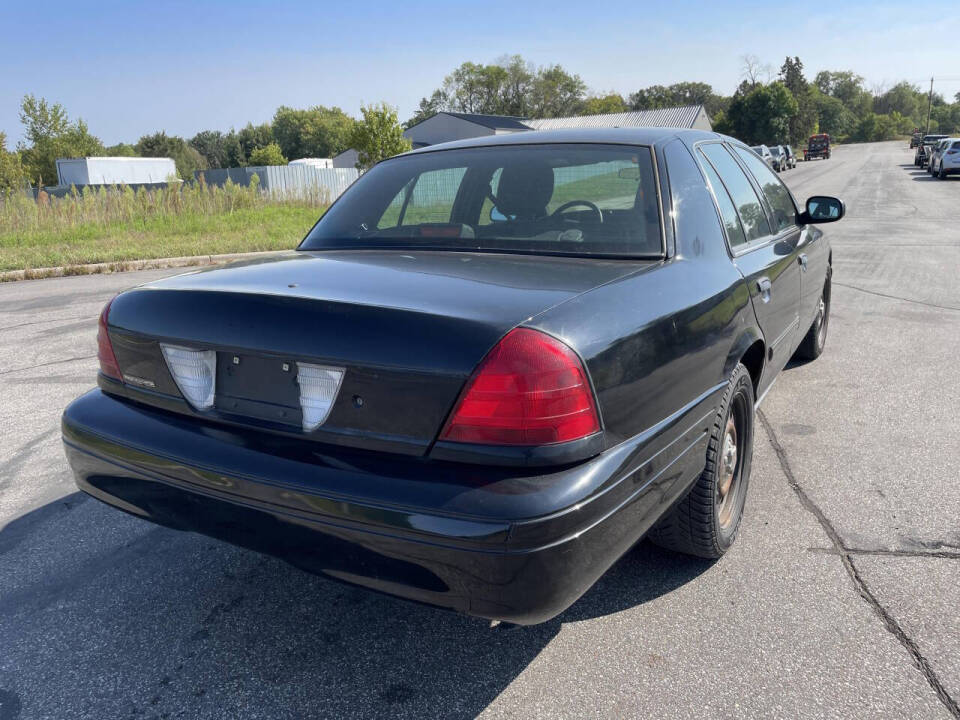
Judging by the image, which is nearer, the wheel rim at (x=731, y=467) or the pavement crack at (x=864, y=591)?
the pavement crack at (x=864, y=591)

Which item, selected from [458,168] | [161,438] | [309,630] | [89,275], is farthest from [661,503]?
[89,275]

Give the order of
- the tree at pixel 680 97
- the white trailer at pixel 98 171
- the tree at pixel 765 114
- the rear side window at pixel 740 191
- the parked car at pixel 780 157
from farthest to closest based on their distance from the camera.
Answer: the tree at pixel 680 97 → the tree at pixel 765 114 → the white trailer at pixel 98 171 → the parked car at pixel 780 157 → the rear side window at pixel 740 191

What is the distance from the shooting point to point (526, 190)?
116 inches

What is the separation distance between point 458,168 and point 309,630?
1.96m

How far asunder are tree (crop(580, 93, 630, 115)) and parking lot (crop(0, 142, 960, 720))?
104 m

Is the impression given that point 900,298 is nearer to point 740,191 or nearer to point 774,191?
point 774,191

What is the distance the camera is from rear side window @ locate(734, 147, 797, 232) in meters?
3.96

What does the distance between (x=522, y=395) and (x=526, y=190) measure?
53.7 inches

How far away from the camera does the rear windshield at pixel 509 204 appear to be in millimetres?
2688

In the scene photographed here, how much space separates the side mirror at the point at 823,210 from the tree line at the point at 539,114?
2292 inches

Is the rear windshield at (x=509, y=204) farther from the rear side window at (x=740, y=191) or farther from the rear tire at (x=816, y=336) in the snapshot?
the rear tire at (x=816, y=336)

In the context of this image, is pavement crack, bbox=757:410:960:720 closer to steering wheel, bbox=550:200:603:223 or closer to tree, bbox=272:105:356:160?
steering wheel, bbox=550:200:603:223

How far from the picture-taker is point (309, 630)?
247 cm

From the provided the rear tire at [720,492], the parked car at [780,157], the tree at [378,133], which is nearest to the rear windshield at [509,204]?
the rear tire at [720,492]
